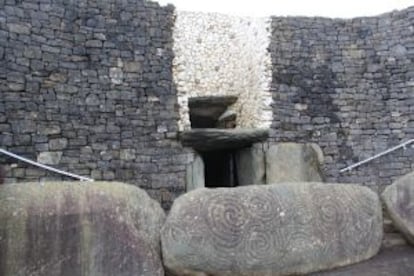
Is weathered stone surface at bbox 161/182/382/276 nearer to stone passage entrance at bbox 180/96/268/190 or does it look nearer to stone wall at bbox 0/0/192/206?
stone wall at bbox 0/0/192/206

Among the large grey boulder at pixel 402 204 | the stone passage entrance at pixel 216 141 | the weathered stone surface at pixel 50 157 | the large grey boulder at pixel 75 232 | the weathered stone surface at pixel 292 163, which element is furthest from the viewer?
the weathered stone surface at pixel 292 163

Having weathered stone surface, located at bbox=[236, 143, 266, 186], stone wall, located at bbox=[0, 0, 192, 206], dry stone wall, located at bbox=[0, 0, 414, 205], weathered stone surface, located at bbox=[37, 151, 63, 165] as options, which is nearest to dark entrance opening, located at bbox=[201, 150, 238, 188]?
weathered stone surface, located at bbox=[236, 143, 266, 186]

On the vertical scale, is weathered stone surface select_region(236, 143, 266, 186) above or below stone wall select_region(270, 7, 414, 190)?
below

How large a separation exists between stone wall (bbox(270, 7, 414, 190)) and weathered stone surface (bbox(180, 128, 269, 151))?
12.3 inches

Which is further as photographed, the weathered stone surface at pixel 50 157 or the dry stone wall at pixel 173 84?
the dry stone wall at pixel 173 84

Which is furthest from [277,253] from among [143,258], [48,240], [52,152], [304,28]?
[304,28]

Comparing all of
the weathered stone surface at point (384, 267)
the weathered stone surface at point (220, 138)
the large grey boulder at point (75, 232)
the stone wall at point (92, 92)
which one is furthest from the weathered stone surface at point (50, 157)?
the weathered stone surface at point (384, 267)

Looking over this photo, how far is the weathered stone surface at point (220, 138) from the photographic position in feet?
25.3

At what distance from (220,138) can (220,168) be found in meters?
1.42

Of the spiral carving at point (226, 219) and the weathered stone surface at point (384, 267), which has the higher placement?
the spiral carving at point (226, 219)

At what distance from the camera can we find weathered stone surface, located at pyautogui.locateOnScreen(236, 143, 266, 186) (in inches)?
317

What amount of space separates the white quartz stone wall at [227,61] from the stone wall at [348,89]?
0.20 m

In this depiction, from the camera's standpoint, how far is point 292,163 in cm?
796

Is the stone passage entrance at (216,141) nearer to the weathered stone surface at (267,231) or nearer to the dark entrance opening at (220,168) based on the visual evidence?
the dark entrance opening at (220,168)
